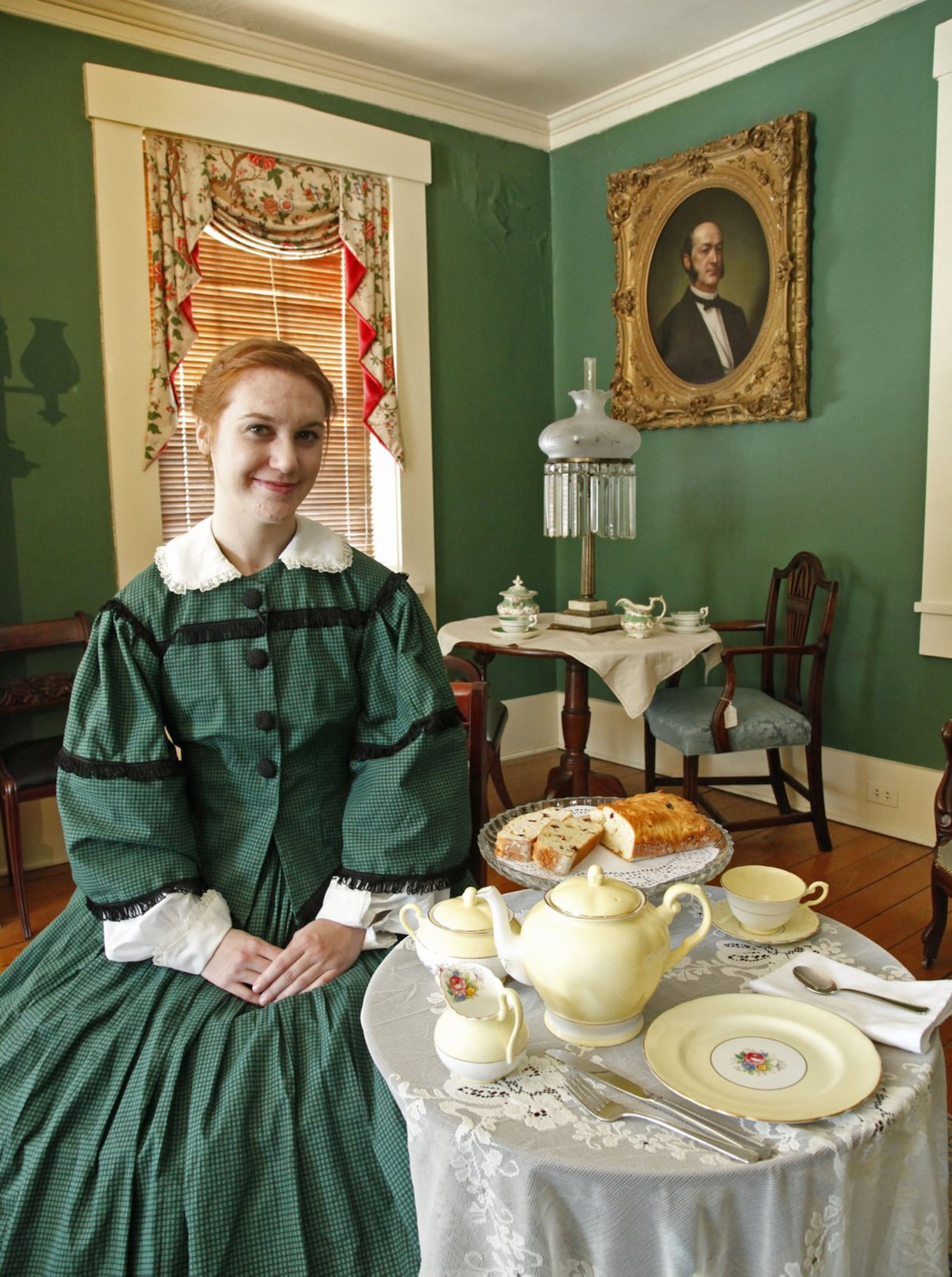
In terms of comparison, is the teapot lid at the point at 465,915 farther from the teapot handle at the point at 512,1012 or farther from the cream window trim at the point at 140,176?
the cream window trim at the point at 140,176

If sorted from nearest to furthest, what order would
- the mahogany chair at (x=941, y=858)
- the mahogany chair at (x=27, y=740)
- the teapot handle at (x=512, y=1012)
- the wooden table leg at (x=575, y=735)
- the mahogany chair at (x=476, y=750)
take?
the teapot handle at (x=512, y=1012)
the mahogany chair at (x=476, y=750)
the mahogany chair at (x=941, y=858)
the mahogany chair at (x=27, y=740)
the wooden table leg at (x=575, y=735)

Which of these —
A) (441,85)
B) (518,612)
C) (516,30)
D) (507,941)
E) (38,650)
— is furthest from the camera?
(441,85)

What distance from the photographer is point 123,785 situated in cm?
141

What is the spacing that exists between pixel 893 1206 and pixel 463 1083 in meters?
0.43

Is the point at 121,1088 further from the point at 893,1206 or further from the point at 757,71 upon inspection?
the point at 757,71

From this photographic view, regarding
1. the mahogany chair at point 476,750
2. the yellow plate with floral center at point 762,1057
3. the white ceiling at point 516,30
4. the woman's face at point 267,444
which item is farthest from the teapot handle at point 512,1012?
the white ceiling at point 516,30

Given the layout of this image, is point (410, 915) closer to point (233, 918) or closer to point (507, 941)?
point (233, 918)

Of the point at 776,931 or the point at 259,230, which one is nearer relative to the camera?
the point at 776,931

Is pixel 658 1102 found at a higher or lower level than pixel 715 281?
lower

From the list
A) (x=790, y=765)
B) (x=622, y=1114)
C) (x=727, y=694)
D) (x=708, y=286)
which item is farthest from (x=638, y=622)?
(x=622, y=1114)

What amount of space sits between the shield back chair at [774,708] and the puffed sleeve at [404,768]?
5.73 feet

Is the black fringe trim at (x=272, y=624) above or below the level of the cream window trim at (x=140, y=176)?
below

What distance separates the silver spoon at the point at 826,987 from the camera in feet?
3.49

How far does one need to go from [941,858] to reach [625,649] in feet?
3.58
